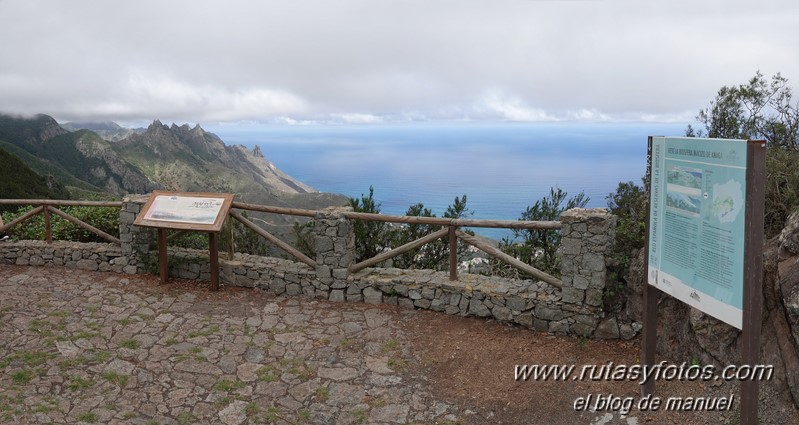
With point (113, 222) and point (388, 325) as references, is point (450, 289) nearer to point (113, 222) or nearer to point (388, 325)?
point (388, 325)

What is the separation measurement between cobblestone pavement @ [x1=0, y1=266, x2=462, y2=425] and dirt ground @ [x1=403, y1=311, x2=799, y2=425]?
29cm

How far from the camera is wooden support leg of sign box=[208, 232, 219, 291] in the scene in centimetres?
805

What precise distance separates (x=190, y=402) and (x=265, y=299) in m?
2.70

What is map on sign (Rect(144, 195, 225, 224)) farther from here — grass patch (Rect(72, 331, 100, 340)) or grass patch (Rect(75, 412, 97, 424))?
grass patch (Rect(75, 412, 97, 424))

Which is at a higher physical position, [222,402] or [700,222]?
[700,222]

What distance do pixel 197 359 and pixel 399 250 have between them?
2947mm

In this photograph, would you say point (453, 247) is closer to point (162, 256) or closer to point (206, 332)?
point (206, 332)

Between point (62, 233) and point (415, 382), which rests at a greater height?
point (62, 233)

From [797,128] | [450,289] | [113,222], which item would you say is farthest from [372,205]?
[797,128]

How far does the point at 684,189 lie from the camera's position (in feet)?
13.7

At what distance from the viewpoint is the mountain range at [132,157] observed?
5775 centimetres

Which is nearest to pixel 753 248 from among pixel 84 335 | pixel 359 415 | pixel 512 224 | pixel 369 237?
pixel 512 224

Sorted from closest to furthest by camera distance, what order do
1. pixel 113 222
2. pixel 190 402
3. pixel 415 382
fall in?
1. pixel 190 402
2. pixel 415 382
3. pixel 113 222

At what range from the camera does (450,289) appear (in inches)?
280
